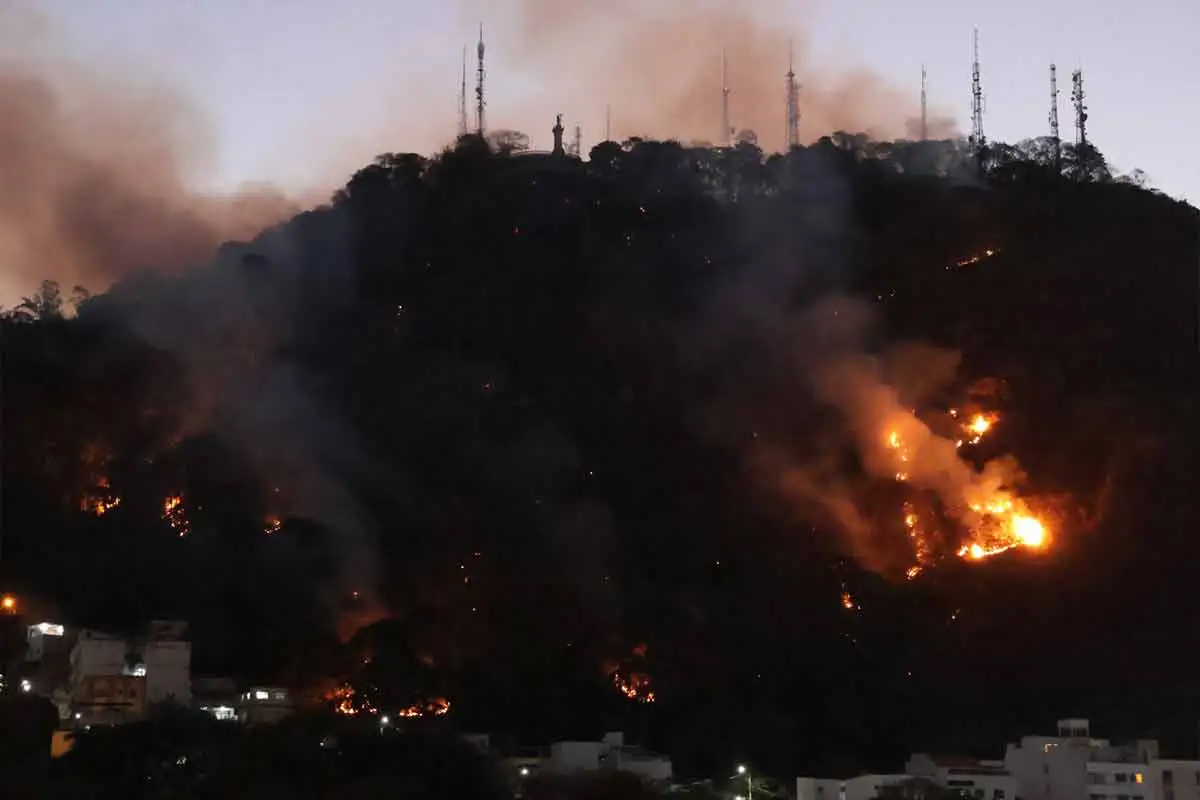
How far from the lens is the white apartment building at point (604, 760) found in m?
59.0

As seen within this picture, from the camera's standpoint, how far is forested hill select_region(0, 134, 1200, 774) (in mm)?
68125

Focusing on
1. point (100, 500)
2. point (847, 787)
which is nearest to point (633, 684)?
point (847, 787)

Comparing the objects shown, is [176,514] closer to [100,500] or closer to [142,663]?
[100,500]

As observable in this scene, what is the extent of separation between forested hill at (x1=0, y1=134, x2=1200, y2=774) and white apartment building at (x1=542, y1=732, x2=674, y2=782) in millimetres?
3332

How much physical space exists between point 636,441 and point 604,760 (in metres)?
19.5

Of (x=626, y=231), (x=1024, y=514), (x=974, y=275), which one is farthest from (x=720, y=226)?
(x=1024, y=514)

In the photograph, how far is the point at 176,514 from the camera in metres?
75.1

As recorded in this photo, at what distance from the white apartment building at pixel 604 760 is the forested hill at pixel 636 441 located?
333cm

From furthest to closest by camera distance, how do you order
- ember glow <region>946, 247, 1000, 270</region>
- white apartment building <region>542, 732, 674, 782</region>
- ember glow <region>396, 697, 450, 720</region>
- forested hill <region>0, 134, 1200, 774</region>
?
ember glow <region>946, 247, 1000, 270</region>, forested hill <region>0, 134, 1200, 774</region>, ember glow <region>396, 697, 450, 720</region>, white apartment building <region>542, 732, 674, 782</region>

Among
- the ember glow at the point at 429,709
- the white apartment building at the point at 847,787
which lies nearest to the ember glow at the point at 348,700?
the ember glow at the point at 429,709

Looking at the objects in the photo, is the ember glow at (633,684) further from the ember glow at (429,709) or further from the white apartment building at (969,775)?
the white apartment building at (969,775)

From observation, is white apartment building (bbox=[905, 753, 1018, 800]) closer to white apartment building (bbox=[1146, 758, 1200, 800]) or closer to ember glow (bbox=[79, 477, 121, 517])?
white apartment building (bbox=[1146, 758, 1200, 800])

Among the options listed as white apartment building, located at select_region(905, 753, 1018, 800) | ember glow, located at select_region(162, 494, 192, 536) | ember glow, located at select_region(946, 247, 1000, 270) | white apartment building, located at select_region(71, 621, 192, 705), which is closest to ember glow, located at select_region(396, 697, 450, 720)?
white apartment building, located at select_region(71, 621, 192, 705)

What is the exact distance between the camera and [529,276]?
82.8 meters
